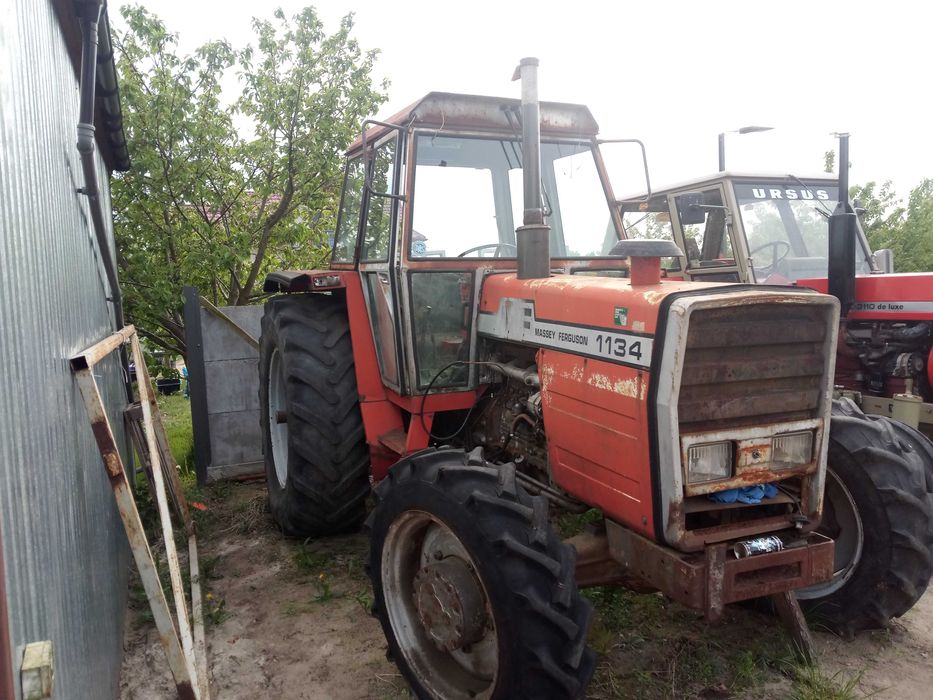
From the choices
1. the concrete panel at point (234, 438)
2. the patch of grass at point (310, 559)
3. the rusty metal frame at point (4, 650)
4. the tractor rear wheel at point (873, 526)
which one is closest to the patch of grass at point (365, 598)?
the patch of grass at point (310, 559)

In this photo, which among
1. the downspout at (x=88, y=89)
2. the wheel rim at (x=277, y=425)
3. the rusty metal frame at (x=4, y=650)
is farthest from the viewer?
the wheel rim at (x=277, y=425)

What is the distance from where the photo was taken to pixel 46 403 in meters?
2.00

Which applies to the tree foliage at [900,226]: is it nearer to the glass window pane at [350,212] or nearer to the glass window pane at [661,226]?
the glass window pane at [661,226]

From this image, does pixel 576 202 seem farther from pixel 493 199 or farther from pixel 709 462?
pixel 709 462

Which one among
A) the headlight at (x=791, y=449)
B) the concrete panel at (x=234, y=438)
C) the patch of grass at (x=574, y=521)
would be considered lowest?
the concrete panel at (x=234, y=438)

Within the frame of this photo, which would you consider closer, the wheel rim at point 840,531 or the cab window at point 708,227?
the wheel rim at point 840,531

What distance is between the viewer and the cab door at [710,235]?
5688 mm

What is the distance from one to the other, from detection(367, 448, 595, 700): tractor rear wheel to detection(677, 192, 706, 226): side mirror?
3733mm

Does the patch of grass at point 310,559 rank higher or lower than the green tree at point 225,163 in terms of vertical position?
lower

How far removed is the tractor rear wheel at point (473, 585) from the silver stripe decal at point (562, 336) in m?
0.56

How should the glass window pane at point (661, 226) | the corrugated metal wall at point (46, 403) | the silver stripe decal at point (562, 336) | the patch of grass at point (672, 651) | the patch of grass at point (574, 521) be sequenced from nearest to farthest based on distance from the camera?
1. the corrugated metal wall at point (46, 403)
2. the silver stripe decal at point (562, 336)
3. the patch of grass at point (672, 651)
4. the patch of grass at point (574, 521)
5. the glass window pane at point (661, 226)

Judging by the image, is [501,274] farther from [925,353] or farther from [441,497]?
[925,353]

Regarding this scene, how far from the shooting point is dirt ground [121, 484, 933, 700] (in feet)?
9.45

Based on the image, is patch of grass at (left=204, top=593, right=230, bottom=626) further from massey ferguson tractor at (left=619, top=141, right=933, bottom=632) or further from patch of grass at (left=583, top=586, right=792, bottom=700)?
massey ferguson tractor at (left=619, top=141, right=933, bottom=632)
